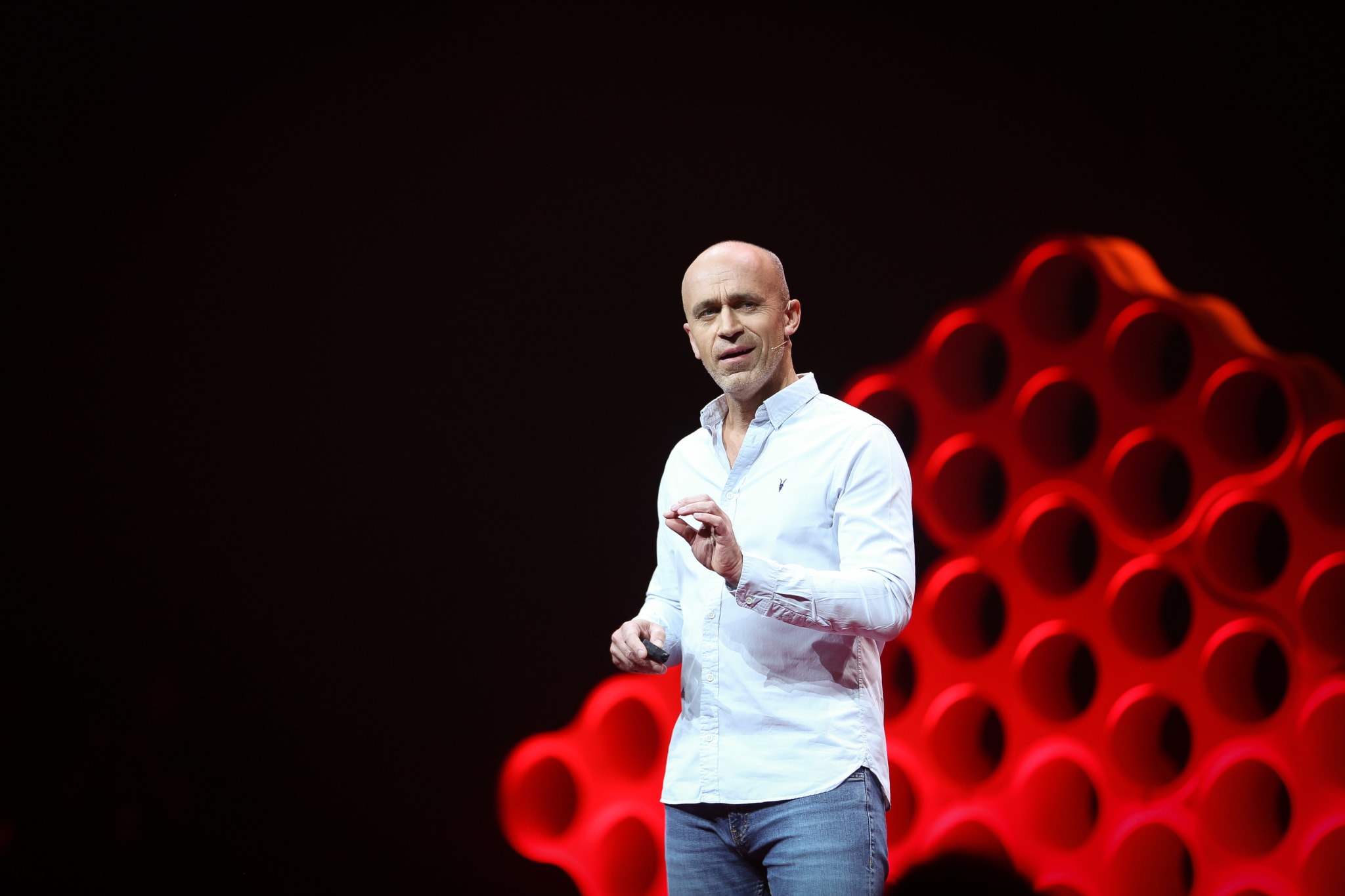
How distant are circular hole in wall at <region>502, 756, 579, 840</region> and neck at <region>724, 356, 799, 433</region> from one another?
117 centimetres

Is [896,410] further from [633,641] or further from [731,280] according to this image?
[633,641]

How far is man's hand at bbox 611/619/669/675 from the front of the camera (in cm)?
136

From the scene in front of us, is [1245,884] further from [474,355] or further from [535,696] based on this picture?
[474,355]

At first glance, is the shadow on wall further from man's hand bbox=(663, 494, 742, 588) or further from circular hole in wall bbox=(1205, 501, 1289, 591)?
circular hole in wall bbox=(1205, 501, 1289, 591)

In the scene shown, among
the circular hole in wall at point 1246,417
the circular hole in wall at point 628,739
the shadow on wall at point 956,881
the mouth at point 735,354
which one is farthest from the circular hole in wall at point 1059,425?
the shadow on wall at point 956,881

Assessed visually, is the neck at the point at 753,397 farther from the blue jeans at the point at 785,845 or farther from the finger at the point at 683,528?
the blue jeans at the point at 785,845

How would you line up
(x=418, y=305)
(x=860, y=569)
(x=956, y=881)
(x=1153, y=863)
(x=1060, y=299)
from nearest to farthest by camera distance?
(x=956, y=881) < (x=860, y=569) < (x=1153, y=863) < (x=1060, y=299) < (x=418, y=305)

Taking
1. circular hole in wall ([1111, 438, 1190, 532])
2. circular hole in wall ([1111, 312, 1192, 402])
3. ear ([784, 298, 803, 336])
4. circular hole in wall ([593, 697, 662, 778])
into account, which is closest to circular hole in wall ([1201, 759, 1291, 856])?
circular hole in wall ([1111, 438, 1190, 532])

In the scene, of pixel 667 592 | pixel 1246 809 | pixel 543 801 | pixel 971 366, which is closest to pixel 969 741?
pixel 1246 809

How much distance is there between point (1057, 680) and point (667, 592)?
1088 millimetres

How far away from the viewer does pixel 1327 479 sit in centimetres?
215

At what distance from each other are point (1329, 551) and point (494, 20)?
2.02 meters

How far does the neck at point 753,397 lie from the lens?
1.50 m

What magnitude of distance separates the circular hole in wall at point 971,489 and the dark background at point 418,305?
0.29 meters
